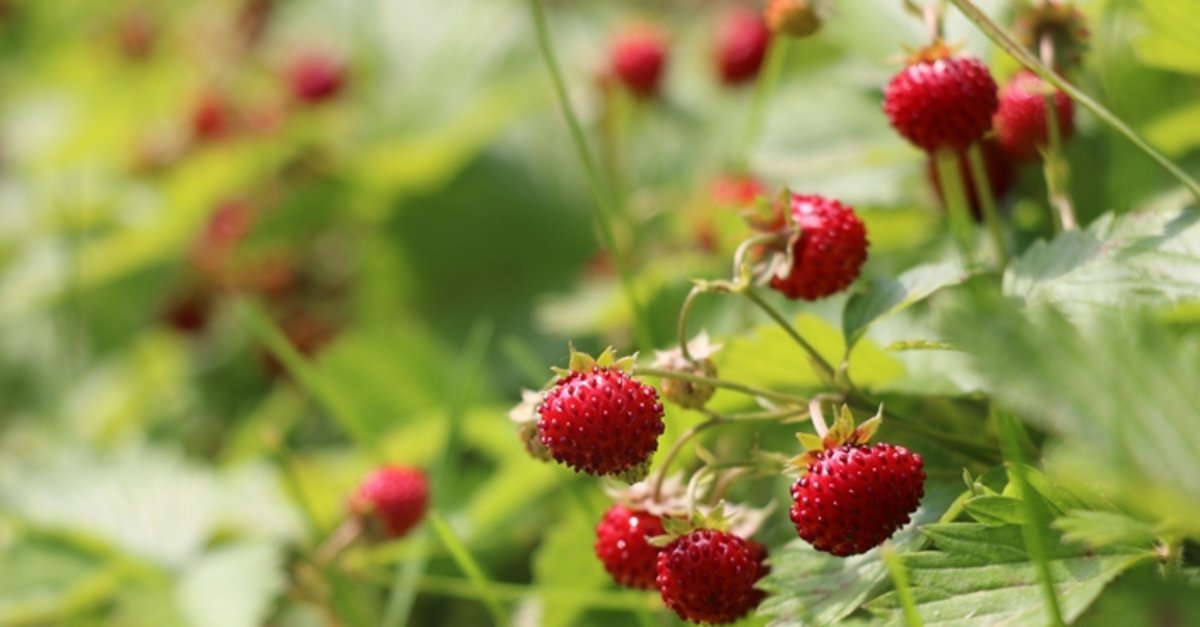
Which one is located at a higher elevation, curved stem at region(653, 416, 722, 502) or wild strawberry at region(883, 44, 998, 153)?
wild strawberry at region(883, 44, 998, 153)

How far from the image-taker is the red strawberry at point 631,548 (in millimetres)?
978

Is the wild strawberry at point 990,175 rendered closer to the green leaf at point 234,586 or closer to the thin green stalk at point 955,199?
the thin green stalk at point 955,199

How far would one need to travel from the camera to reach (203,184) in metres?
2.48

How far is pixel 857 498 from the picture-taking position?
31.4 inches

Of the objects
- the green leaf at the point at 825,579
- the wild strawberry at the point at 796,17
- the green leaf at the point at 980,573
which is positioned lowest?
the green leaf at the point at 825,579

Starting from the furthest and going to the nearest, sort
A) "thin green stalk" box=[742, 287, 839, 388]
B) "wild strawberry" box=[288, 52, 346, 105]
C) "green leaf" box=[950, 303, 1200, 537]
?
"wild strawberry" box=[288, 52, 346, 105]
"thin green stalk" box=[742, 287, 839, 388]
"green leaf" box=[950, 303, 1200, 537]

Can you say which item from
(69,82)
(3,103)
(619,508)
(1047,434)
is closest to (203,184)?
(69,82)

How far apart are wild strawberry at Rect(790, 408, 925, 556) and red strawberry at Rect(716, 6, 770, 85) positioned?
4.53 ft

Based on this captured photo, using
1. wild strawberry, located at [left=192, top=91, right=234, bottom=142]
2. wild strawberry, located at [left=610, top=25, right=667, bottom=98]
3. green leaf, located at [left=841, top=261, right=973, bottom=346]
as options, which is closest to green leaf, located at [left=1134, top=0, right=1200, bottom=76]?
green leaf, located at [left=841, top=261, right=973, bottom=346]

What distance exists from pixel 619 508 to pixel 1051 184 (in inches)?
16.1

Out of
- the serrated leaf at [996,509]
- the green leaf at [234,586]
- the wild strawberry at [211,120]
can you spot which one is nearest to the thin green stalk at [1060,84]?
the serrated leaf at [996,509]

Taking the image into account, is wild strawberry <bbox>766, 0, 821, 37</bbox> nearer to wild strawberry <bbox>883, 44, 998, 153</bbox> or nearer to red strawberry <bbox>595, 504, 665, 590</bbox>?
wild strawberry <bbox>883, 44, 998, 153</bbox>

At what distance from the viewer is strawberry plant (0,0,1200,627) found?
806 millimetres

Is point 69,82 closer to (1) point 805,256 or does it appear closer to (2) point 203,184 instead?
(2) point 203,184
